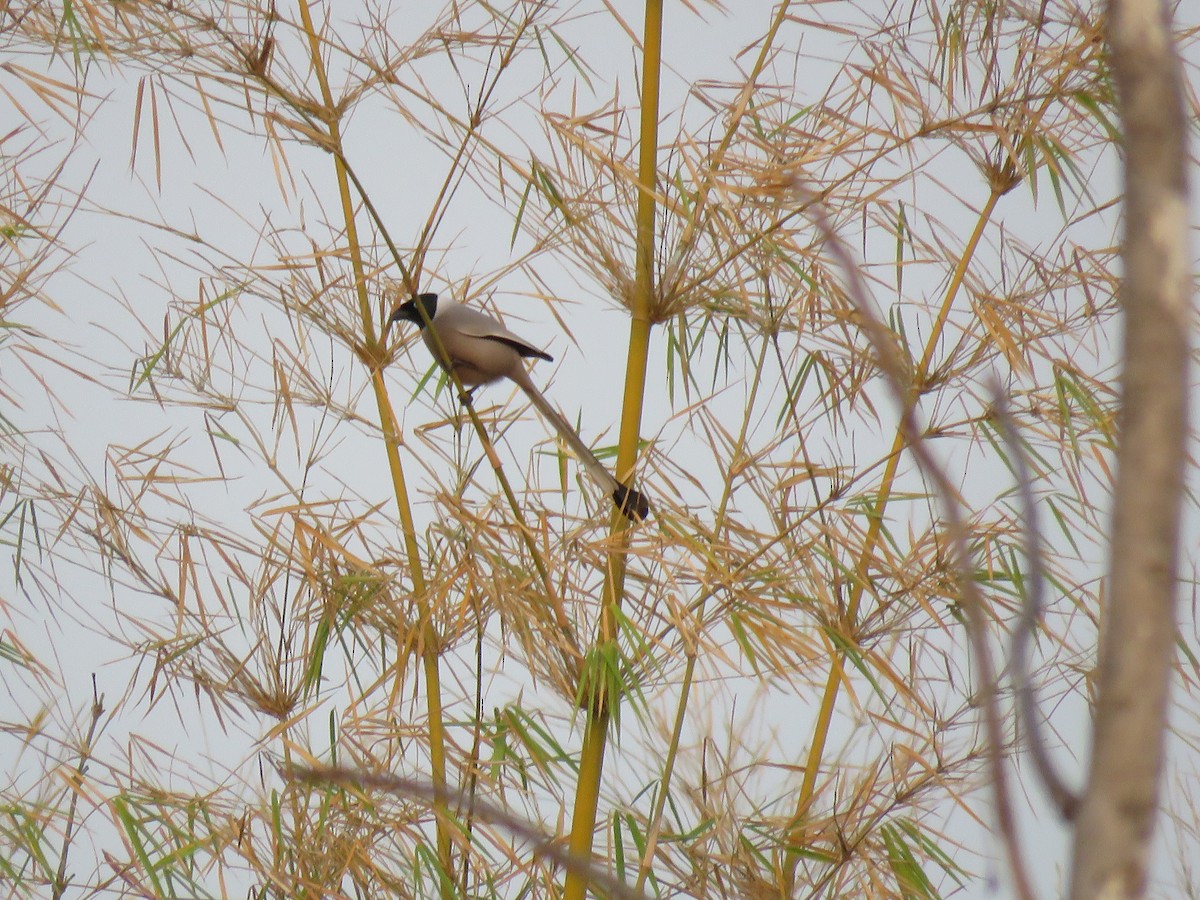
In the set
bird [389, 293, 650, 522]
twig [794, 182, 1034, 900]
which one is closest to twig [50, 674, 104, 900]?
bird [389, 293, 650, 522]

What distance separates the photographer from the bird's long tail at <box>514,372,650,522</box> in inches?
68.5

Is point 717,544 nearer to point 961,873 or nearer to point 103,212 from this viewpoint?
point 961,873

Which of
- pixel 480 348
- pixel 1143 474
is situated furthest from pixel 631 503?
pixel 1143 474

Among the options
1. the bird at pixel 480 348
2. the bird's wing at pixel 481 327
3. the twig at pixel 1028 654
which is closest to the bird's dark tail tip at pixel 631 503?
the bird at pixel 480 348

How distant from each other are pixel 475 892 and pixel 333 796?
25 cm

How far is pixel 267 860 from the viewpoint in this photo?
1.99 meters

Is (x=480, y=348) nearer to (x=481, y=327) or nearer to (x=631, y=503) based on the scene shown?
(x=481, y=327)

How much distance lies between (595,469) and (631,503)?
0.07m

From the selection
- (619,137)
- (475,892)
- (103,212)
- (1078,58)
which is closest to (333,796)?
(475,892)

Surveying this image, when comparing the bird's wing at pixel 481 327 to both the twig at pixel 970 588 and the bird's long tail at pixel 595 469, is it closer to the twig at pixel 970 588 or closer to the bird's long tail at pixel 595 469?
the bird's long tail at pixel 595 469

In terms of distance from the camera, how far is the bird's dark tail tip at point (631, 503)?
1734 millimetres

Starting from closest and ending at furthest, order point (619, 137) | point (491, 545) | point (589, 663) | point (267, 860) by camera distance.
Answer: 1. point (589, 663)
2. point (491, 545)
3. point (619, 137)
4. point (267, 860)

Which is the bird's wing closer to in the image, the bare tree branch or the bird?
the bird

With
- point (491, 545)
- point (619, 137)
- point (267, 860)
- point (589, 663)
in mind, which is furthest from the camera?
point (267, 860)
